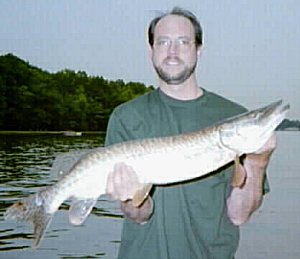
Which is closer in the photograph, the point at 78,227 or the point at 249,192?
the point at 249,192

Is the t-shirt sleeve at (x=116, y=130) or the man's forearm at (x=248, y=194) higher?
the t-shirt sleeve at (x=116, y=130)

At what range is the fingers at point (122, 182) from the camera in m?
2.02

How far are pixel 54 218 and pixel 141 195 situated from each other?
357 inches

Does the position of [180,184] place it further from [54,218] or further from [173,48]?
[54,218]

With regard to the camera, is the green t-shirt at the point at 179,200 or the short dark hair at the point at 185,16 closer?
the green t-shirt at the point at 179,200

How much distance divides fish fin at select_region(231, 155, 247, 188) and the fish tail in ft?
2.27

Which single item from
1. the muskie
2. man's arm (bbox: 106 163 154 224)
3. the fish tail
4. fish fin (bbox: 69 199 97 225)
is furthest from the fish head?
the fish tail

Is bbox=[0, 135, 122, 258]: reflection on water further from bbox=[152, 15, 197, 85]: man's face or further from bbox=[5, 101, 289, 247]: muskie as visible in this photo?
bbox=[152, 15, 197, 85]: man's face

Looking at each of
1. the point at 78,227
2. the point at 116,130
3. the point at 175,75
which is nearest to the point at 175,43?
the point at 175,75

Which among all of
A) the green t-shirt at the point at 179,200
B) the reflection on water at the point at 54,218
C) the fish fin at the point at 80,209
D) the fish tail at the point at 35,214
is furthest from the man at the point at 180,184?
the reflection on water at the point at 54,218

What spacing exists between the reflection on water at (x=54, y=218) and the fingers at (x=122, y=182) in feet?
14.2

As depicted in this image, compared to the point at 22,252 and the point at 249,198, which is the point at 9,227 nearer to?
the point at 22,252

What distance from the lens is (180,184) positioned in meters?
2.07

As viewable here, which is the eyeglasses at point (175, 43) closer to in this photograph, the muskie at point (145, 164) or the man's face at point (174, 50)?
the man's face at point (174, 50)
